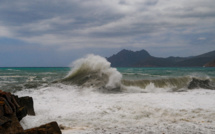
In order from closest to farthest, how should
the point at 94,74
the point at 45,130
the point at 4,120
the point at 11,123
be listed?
the point at 45,130 < the point at 4,120 < the point at 11,123 < the point at 94,74

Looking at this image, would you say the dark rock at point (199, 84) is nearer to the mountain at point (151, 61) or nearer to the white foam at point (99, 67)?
the white foam at point (99, 67)

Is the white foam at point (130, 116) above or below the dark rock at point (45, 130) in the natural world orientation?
below

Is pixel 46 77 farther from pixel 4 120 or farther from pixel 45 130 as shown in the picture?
pixel 45 130

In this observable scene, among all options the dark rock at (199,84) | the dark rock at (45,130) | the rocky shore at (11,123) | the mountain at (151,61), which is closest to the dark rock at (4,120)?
the rocky shore at (11,123)

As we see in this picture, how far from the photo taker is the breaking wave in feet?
37.9

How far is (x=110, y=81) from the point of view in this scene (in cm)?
1190

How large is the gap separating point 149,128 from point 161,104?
9.50 feet

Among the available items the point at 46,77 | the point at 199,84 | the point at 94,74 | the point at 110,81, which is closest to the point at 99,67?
the point at 94,74

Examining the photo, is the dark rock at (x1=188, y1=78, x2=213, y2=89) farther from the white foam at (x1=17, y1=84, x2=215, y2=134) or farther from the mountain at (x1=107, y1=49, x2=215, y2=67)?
the mountain at (x1=107, y1=49, x2=215, y2=67)

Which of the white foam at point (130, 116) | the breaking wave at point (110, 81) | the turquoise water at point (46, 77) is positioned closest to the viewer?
the white foam at point (130, 116)

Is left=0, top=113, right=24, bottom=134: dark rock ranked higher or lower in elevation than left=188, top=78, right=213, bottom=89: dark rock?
higher

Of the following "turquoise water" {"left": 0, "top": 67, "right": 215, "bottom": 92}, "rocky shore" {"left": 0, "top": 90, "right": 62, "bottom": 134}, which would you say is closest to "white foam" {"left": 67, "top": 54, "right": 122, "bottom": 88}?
"turquoise water" {"left": 0, "top": 67, "right": 215, "bottom": 92}

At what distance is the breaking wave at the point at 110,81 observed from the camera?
11555 mm

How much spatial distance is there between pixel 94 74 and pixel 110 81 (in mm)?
2082
